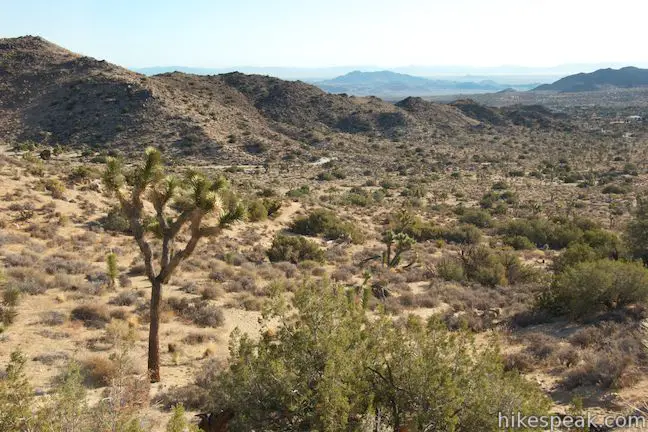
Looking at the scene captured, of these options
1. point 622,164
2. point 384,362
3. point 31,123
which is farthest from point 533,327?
point 31,123

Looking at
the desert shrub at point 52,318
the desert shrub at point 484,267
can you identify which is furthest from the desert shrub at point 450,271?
the desert shrub at point 52,318

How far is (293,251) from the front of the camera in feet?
66.2

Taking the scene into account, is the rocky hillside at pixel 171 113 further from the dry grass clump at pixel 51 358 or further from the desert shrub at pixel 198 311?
the dry grass clump at pixel 51 358

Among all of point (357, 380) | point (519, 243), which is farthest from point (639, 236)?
point (357, 380)

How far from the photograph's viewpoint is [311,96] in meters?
88.6

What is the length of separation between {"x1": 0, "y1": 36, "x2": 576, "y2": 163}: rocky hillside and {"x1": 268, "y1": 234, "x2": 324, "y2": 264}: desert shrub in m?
36.2

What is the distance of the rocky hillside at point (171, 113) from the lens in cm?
5816

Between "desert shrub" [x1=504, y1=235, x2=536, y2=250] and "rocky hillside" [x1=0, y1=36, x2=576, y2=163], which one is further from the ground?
"rocky hillside" [x1=0, y1=36, x2=576, y2=163]

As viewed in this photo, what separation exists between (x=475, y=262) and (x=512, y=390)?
12.9 metres

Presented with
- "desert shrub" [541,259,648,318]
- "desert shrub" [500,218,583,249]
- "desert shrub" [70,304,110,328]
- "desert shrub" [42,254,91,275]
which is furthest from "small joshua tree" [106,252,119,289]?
"desert shrub" [500,218,583,249]

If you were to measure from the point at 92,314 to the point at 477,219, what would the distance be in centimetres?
2424

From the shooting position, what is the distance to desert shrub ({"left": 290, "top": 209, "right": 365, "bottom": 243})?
24.5 meters

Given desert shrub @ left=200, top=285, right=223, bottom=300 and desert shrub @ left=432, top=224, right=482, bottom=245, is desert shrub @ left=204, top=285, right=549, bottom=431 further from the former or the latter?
desert shrub @ left=432, top=224, right=482, bottom=245

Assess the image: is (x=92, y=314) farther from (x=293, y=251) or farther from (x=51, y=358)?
(x=293, y=251)
